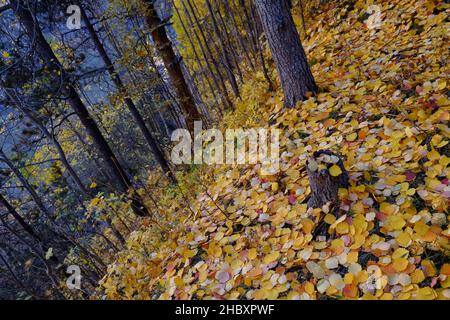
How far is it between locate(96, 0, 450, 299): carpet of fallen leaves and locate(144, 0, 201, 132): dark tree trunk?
6.11 feet

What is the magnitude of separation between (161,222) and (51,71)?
4.12 meters

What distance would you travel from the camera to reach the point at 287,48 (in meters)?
3.71

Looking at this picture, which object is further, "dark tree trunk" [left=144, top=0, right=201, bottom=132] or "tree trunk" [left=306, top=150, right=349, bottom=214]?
"dark tree trunk" [left=144, top=0, right=201, bottom=132]

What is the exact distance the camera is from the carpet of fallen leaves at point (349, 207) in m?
1.85

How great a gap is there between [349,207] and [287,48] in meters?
2.29

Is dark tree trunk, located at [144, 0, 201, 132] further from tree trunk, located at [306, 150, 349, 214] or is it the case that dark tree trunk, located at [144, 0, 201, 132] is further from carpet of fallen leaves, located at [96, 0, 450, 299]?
tree trunk, located at [306, 150, 349, 214]

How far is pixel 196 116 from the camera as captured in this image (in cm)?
576

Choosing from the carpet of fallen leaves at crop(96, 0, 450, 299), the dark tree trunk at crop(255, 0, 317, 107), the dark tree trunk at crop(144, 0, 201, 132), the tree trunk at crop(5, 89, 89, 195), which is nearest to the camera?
the carpet of fallen leaves at crop(96, 0, 450, 299)

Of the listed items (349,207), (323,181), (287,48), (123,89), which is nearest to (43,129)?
(123,89)

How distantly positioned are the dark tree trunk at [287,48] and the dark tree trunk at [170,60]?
2.03 meters

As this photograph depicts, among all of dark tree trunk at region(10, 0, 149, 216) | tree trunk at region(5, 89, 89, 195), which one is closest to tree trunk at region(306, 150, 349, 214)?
tree trunk at region(5, 89, 89, 195)

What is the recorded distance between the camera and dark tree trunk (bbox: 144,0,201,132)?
5.02m
